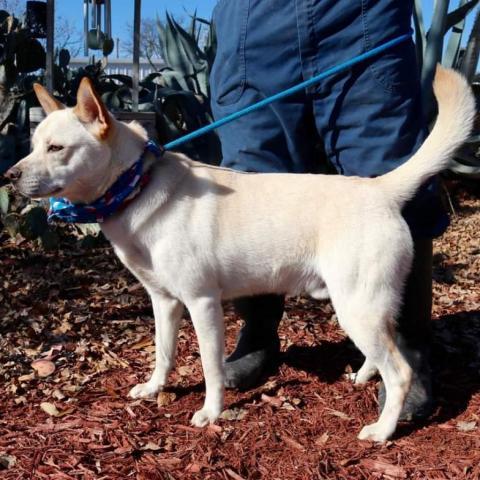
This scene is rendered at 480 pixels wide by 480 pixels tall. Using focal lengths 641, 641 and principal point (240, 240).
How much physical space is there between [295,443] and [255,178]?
40.4 inches

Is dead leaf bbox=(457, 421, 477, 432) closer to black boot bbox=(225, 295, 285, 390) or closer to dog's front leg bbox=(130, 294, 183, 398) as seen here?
black boot bbox=(225, 295, 285, 390)

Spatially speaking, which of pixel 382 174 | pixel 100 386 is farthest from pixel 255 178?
pixel 100 386

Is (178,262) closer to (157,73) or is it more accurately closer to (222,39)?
(222,39)

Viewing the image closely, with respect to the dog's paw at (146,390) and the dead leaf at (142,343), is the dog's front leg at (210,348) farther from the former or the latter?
the dead leaf at (142,343)

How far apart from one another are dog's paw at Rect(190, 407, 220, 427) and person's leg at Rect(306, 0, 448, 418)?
759 mm

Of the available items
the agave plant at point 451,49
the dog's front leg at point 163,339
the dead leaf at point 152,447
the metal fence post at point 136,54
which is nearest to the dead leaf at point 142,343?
the dog's front leg at point 163,339

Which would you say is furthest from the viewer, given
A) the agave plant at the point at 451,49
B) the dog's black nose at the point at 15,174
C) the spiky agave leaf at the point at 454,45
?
the spiky agave leaf at the point at 454,45

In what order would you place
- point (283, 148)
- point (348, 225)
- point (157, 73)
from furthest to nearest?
1. point (157, 73)
2. point (283, 148)
3. point (348, 225)

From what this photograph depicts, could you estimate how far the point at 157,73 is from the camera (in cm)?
624

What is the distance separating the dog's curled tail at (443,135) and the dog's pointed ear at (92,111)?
42.0 inches

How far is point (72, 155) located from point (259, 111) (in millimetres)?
849

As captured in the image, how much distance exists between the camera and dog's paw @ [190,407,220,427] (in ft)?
8.27

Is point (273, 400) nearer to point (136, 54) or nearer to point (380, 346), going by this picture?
point (380, 346)

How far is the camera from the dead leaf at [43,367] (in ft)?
9.87
